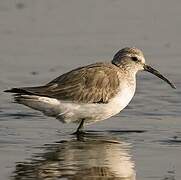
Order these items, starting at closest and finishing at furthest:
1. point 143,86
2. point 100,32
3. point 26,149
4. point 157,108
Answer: point 26,149, point 157,108, point 143,86, point 100,32

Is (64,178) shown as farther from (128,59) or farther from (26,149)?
(128,59)

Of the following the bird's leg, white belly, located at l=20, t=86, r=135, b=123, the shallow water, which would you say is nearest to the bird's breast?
white belly, located at l=20, t=86, r=135, b=123

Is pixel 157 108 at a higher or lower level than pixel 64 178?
higher

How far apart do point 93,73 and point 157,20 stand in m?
7.13

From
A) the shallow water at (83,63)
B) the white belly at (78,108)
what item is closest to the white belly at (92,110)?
the white belly at (78,108)

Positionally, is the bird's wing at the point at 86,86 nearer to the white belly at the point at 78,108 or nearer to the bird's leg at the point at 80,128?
the white belly at the point at 78,108

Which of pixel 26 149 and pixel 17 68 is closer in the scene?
pixel 26 149

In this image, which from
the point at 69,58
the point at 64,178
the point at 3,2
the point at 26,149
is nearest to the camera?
the point at 64,178

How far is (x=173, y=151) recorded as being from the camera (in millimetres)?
12703

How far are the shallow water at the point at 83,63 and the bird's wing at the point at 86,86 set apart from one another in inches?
21.2

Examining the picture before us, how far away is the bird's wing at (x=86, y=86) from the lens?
44.7 ft

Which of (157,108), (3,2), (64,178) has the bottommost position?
(64,178)

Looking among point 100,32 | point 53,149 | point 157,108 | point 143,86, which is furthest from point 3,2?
point 53,149

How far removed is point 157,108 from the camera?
1522 centimetres
